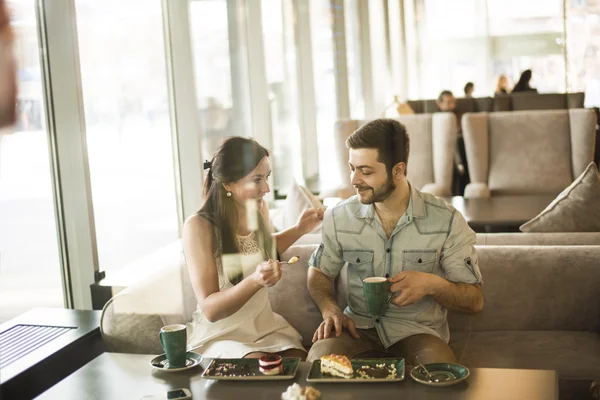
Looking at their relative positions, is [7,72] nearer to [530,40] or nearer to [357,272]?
[357,272]

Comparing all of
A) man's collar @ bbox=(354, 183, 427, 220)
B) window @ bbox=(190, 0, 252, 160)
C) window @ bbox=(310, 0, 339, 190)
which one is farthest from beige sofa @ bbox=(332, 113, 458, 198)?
man's collar @ bbox=(354, 183, 427, 220)

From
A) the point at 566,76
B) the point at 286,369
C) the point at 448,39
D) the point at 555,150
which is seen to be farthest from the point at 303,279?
the point at 448,39

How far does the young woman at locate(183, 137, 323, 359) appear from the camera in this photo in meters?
1.90

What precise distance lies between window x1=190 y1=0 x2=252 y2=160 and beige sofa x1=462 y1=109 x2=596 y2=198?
1522mm

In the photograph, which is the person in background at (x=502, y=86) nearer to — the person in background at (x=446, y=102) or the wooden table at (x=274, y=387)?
the person in background at (x=446, y=102)

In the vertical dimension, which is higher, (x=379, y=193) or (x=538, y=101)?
(x=538, y=101)

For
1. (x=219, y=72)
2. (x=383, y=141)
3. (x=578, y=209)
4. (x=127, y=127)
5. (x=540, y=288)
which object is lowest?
(x=540, y=288)

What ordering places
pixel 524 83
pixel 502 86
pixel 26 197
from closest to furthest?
pixel 26 197, pixel 524 83, pixel 502 86

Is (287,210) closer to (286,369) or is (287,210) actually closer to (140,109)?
(140,109)

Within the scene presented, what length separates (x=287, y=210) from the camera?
280 centimetres

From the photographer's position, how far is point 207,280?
1.90 m

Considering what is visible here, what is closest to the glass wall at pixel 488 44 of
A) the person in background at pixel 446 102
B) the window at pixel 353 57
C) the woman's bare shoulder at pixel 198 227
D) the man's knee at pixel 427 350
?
the person in background at pixel 446 102

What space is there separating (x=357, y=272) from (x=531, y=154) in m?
2.59

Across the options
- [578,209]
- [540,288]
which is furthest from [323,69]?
[540,288]
